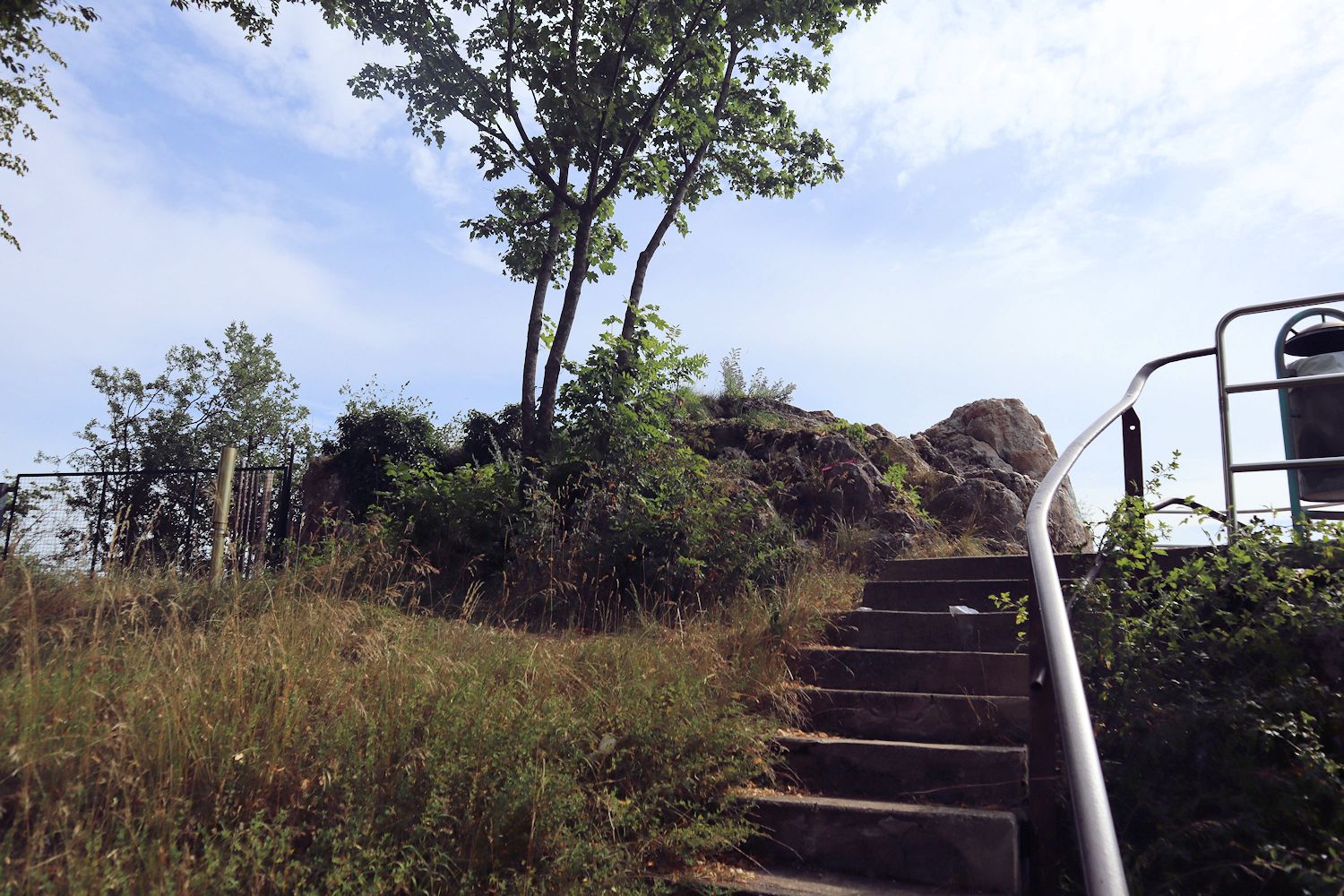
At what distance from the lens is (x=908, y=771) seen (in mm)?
4258

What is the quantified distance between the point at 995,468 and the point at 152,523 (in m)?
9.90

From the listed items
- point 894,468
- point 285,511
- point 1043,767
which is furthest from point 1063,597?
point 285,511

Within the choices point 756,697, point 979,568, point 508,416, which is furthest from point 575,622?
point 508,416

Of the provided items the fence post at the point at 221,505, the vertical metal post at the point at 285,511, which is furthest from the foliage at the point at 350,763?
the vertical metal post at the point at 285,511

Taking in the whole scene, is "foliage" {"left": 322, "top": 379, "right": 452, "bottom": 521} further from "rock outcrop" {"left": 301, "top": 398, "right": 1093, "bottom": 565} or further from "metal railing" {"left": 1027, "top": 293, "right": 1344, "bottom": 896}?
"metal railing" {"left": 1027, "top": 293, "right": 1344, "bottom": 896}

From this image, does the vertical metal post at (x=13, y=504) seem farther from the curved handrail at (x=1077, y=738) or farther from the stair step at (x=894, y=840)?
the curved handrail at (x=1077, y=738)

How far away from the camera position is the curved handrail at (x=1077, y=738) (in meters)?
1.84

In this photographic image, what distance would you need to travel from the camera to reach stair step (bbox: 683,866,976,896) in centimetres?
345

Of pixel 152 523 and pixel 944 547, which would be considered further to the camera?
pixel 944 547

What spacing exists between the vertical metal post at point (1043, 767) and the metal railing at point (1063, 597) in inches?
13.2

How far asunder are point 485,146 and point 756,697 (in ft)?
33.8

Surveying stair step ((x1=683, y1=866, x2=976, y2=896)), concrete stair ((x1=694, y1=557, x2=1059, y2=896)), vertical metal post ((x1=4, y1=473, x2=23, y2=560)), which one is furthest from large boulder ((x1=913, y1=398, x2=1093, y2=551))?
vertical metal post ((x1=4, y1=473, x2=23, y2=560))

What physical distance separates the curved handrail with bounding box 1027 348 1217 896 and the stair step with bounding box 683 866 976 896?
1.48 meters

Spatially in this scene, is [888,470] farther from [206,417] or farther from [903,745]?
[206,417]
